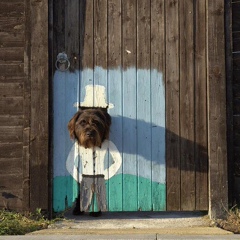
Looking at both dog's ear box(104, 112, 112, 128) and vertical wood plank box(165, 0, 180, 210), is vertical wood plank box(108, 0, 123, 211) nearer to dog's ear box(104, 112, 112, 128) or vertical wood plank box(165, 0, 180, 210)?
dog's ear box(104, 112, 112, 128)

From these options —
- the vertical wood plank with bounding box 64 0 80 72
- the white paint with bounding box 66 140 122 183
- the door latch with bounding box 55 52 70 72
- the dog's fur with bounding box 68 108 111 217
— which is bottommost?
the white paint with bounding box 66 140 122 183

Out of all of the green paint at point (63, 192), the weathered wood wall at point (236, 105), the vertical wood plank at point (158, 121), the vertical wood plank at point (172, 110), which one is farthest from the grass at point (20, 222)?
the weathered wood wall at point (236, 105)

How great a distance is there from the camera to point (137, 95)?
690 cm

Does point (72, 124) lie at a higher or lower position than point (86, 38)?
lower

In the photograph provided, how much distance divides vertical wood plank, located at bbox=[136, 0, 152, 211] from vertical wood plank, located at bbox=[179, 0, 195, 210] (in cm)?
40

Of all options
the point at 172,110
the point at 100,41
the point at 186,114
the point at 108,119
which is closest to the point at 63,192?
the point at 108,119

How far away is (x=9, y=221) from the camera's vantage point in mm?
6312

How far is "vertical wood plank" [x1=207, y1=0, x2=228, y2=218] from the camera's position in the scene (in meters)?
6.72

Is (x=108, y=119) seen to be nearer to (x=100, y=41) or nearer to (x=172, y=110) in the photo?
(x=172, y=110)

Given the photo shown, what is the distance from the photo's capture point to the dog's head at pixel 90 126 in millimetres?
6547

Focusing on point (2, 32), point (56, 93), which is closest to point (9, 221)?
point (56, 93)

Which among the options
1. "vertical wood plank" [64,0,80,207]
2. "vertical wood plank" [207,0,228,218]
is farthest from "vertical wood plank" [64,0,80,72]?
"vertical wood plank" [207,0,228,218]

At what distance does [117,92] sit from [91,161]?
90 centimetres

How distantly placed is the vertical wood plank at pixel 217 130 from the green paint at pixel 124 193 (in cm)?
62
